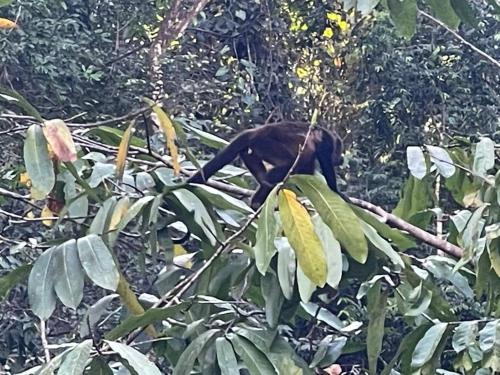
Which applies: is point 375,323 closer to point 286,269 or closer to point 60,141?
point 286,269

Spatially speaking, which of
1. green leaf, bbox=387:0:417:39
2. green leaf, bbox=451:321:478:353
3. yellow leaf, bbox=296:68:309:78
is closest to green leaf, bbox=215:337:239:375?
green leaf, bbox=451:321:478:353

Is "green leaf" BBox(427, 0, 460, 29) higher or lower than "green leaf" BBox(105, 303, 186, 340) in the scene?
higher

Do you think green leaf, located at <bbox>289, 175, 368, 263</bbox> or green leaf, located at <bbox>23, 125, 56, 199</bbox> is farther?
green leaf, located at <bbox>23, 125, 56, 199</bbox>

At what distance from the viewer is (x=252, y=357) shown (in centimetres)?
155

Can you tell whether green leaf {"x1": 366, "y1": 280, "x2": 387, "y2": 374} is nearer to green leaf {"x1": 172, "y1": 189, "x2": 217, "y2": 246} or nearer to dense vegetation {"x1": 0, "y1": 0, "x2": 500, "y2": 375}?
dense vegetation {"x1": 0, "y1": 0, "x2": 500, "y2": 375}

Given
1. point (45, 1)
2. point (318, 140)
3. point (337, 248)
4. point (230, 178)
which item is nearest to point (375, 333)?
point (337, 248)

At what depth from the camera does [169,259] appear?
78.8 inches

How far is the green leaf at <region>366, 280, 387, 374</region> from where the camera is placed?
1838mm

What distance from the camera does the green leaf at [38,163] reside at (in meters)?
1.67

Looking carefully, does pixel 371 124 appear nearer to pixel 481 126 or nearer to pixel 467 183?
pixel 481 126

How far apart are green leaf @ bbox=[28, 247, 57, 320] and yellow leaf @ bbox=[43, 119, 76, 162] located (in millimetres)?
168

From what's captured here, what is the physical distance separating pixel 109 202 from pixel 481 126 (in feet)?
16.3

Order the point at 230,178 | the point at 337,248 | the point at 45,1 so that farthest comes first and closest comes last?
the point at 45,1, the point at 230,178, the point at 337,248

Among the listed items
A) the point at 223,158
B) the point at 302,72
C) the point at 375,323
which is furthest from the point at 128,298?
the point at 302,72
